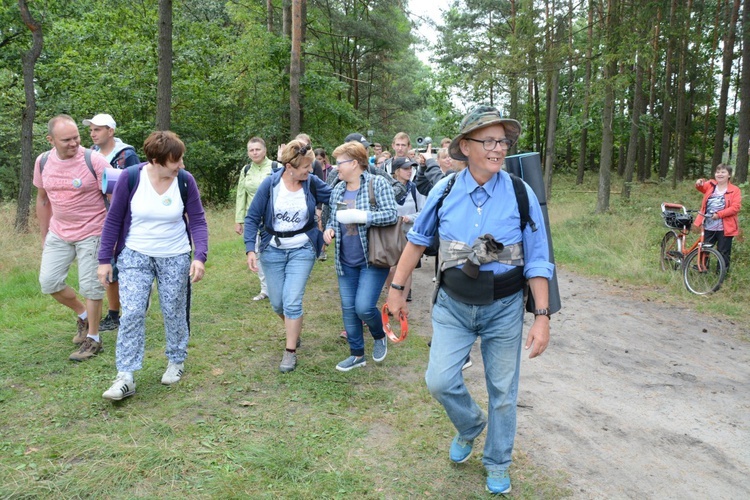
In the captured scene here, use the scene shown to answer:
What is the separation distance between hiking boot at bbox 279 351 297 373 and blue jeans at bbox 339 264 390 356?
53 centimetres

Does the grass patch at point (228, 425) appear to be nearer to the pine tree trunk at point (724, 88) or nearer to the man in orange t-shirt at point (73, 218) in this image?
the man in orange t-shirt at point (73, 218)

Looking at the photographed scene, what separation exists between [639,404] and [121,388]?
396 centimetres

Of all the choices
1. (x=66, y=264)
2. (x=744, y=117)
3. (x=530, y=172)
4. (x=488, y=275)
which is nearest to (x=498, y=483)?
(x=488, y=275)

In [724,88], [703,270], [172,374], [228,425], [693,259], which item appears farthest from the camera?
[724,88]

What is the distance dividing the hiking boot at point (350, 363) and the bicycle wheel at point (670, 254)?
6654mm

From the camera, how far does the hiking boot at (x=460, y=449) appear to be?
11.3 feet

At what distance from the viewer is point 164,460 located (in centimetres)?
340

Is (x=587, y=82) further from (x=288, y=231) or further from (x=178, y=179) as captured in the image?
(x=178, y=179)

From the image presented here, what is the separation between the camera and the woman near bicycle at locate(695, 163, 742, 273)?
8219 millimetres

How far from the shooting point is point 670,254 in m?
9.62

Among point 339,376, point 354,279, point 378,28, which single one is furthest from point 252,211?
point 378,28

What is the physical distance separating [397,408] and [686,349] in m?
3.54

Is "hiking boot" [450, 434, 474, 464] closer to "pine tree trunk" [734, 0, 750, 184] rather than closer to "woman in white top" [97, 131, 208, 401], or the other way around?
"woman in white top" [97, 131, 208, 401]

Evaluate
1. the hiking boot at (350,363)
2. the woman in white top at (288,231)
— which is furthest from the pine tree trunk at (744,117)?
the woman in white top at (288,231)
